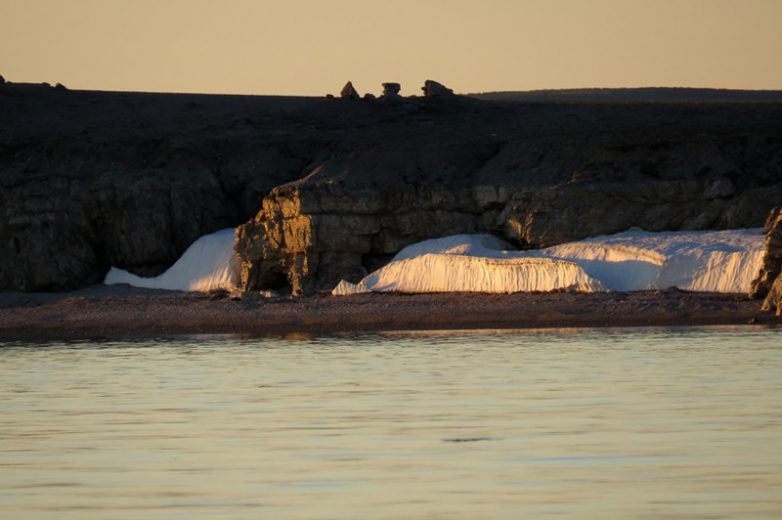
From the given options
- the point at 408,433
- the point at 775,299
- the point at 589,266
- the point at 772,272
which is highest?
the point at 408,433

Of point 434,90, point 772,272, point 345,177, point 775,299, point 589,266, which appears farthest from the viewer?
point 434,90

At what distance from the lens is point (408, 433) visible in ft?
57.8

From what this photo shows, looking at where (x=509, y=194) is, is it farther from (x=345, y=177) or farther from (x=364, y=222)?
(x=345, y=177)

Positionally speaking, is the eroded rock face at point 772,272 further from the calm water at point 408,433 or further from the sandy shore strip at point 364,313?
the calm water at point 408,433

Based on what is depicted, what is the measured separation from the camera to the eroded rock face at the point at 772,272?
32.9m

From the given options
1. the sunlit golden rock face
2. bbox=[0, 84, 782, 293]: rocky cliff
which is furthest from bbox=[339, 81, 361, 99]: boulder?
the sunlit golden rock face

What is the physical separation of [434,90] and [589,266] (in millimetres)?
21954

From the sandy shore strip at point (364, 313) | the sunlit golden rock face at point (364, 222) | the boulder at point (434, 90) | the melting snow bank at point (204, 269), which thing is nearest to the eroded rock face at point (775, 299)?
the sandy shore strip at point (364, 313)

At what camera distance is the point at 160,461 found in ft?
52.8

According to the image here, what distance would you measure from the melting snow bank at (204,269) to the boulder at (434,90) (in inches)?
497

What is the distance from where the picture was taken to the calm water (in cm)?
1337

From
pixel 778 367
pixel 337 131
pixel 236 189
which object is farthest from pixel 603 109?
pixel 778 367

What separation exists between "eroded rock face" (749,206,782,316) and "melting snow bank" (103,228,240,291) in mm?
16684

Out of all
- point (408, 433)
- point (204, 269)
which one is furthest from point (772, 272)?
point (204, 269)
